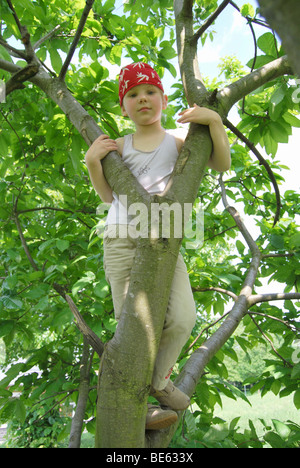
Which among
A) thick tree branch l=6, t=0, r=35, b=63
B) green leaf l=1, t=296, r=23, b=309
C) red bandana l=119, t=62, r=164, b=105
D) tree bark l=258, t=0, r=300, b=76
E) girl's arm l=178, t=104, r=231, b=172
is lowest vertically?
green leaf l=1, t=296, r=23, b=309

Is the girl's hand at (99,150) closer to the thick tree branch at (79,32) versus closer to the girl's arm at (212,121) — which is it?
the girl's arm at (212,121)

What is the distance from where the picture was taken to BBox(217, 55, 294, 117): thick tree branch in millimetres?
1595

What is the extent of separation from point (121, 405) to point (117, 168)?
79 centimetres

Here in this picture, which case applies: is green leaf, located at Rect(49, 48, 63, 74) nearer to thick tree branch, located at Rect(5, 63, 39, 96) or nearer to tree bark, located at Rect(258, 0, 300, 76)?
thick tree branch, located at Rect(5, 63, 39, 96)

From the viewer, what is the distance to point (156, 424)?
1267 mm

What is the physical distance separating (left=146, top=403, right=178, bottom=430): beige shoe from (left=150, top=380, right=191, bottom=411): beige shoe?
4.9 inches

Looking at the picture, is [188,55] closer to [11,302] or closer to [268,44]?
[268,44]

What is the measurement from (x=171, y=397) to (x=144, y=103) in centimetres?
120

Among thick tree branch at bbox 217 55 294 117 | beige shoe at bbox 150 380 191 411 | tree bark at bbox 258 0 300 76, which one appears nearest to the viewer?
tree bark at bbox 258 0 300 76

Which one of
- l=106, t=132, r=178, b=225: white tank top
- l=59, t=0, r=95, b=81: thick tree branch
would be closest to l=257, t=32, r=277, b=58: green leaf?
l=106, t=132, r=178, b=225: white tank top

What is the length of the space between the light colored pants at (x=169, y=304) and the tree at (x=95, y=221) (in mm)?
180

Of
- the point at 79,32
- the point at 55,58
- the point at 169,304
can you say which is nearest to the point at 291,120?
the point at 79,32
